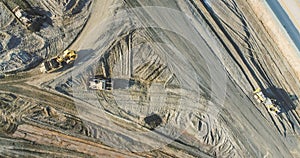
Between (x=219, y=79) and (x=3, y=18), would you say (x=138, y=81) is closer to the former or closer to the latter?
(x=219, y=79)

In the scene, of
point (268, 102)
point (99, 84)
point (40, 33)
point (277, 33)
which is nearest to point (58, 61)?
point (40, 33)

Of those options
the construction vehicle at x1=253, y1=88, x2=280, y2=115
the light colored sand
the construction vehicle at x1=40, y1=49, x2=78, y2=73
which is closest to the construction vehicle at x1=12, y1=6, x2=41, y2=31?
the construction vehicle at x1=40, y1=49, x2=78, y2=73

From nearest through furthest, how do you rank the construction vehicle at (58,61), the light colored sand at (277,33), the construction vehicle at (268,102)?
1. the construction vehicle at (58,61)
2. the construction vehicle at (268,102)
3. the light colored sand at (277,33)

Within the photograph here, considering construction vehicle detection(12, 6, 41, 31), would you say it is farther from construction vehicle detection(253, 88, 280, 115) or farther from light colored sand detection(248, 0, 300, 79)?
construction vehicle detection(253, 88, 280, 115)

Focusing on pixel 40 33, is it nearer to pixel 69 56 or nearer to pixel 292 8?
pixel 69 56

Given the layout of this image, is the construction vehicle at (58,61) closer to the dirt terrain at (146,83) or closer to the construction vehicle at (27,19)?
the dirt terrain at (146,83)

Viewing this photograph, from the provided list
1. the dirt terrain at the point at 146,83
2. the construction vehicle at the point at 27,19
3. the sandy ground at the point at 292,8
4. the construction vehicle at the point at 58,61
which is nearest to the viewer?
the dirt terrain at the point at 146,83

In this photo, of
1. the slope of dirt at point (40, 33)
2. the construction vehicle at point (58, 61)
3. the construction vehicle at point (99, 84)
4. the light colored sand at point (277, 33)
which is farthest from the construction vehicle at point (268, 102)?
the slope of dirt at point (40, 33)
